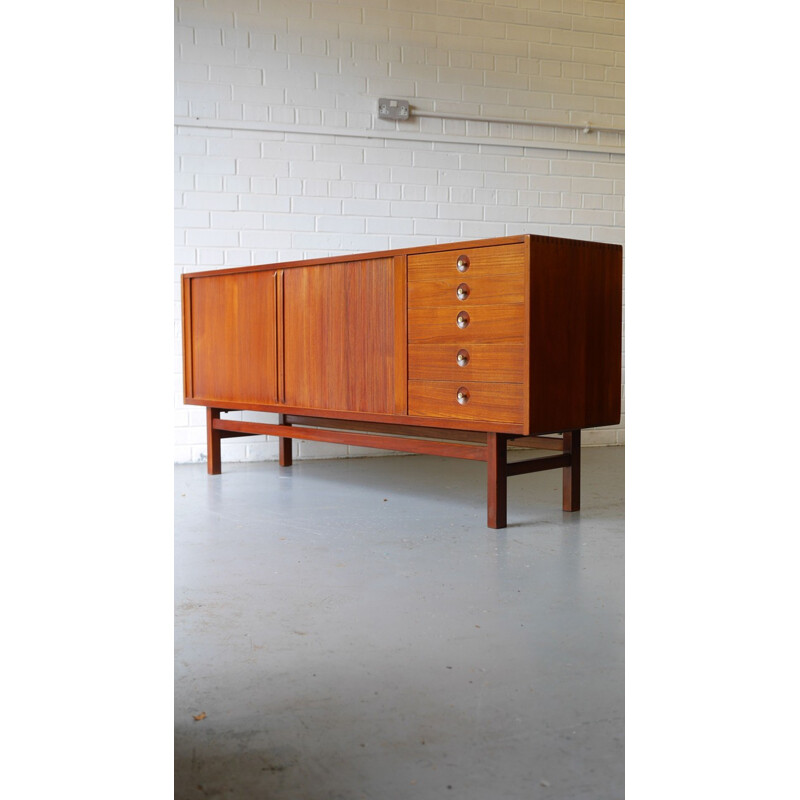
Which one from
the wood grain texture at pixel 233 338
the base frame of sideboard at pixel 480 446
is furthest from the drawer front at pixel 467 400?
the wood grain texture at pixel 233 338

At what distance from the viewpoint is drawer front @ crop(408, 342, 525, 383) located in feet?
9.07

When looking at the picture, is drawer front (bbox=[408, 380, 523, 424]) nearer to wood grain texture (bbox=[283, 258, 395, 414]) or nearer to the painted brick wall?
wood grain texture (bbox=[283, 258, 395, 414])

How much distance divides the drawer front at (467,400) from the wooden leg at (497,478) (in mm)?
94

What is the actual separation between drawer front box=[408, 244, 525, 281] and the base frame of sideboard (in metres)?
0.56

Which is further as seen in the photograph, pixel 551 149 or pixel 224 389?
pixel 551 149

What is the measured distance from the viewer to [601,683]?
5.03 feet

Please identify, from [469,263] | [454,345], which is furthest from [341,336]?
[469,263]

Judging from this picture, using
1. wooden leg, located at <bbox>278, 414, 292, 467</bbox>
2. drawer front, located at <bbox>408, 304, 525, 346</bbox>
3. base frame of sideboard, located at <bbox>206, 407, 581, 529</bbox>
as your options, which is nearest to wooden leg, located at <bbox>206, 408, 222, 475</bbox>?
base frame of sideboard, located at <bbox>206, 407, 581, 529</bbox>

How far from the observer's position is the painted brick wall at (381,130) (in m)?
4.48

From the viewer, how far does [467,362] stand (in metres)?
2.91

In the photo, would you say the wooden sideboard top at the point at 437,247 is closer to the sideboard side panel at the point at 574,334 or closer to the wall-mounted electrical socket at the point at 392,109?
the sideboard side panel at the point at 574,334
